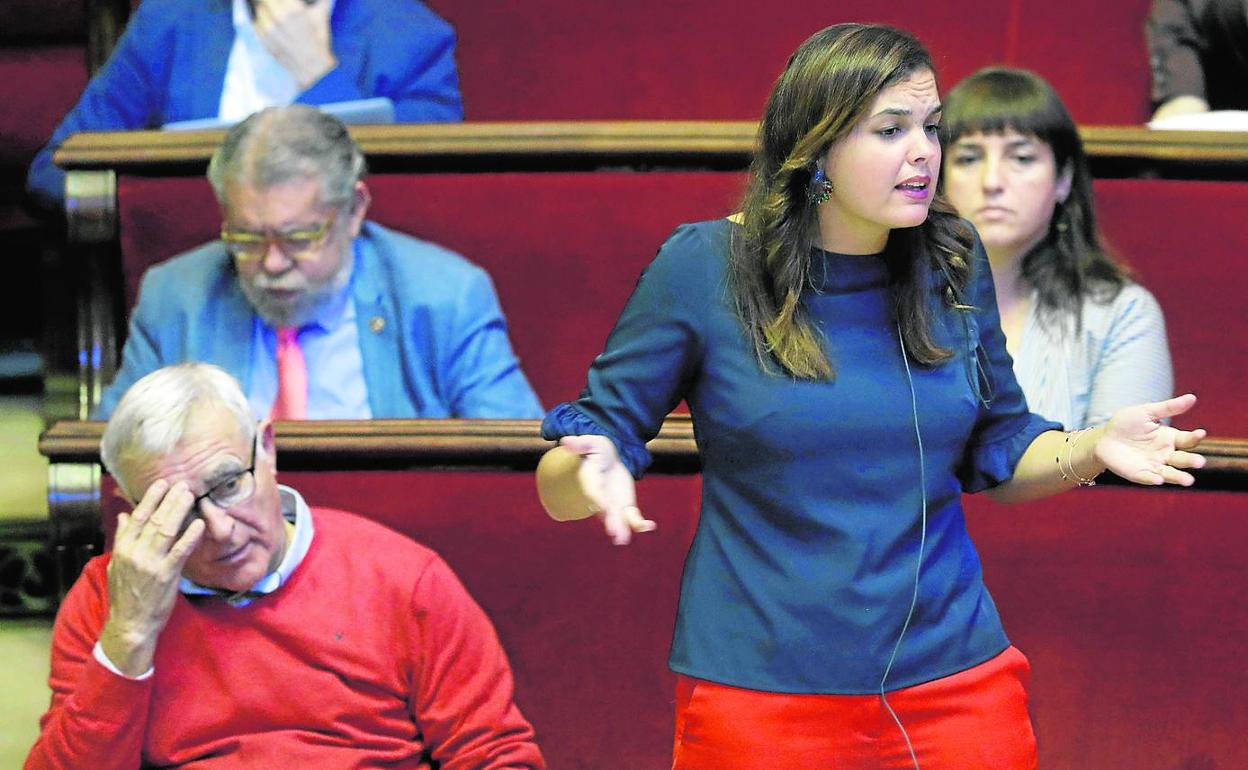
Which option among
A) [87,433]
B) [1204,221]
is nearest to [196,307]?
[87,433]

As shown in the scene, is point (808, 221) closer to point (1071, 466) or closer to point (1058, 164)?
point (1071, 466)

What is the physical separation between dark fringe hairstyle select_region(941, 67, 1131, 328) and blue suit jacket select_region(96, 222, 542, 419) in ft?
1.23

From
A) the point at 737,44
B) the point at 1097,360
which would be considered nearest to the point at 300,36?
the point at 737,44

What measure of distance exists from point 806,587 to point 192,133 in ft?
2.43

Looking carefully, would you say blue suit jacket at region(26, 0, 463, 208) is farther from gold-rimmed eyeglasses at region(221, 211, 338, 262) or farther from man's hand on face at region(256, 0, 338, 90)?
gold-rimmed eyeglasses at region(221, 211, 338, 262)

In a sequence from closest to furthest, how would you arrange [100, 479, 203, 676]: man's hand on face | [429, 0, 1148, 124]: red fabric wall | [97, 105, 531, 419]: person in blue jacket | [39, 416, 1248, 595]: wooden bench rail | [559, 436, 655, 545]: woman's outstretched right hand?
[559, 436, 655, 545]: woman's outstretched right hand
[100, 479, 203, 676]: man's hand on face
[39, 416, 1248, 595]: wooden bench rail
[97, 105, 531, 419]: person in blue jacket
[429, 0, 1148, 124]: red fabric wall

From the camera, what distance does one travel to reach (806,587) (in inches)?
26.9

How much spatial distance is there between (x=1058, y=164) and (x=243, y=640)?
68 cm

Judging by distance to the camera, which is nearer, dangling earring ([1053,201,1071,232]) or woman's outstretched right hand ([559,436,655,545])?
woman's outstretched right hand ([559,436,655,545])

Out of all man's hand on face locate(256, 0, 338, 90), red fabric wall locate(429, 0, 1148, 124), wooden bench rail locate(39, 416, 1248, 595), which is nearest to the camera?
wooden bench rail locate(39, 416, 1248, 595)

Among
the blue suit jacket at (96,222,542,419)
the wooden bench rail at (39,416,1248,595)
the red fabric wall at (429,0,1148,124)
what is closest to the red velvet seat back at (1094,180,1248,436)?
the wooden bench rail at (39,416,1248,595)

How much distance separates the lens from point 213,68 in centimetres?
139

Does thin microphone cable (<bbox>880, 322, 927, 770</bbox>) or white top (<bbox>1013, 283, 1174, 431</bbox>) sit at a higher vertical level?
thin microphone cable (<bbox>880, 322, 927, 770</bbox>)

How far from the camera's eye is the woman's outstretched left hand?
0.70 metres
